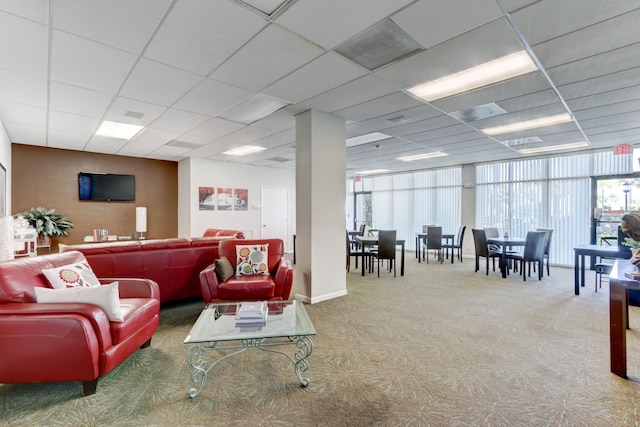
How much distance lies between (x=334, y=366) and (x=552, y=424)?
4.70 ft

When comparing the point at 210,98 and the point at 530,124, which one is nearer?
the point at 210,98

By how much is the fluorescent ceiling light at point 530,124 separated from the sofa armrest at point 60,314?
5840 mm

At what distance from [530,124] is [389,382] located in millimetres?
4755

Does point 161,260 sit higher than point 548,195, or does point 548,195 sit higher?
point 548,195

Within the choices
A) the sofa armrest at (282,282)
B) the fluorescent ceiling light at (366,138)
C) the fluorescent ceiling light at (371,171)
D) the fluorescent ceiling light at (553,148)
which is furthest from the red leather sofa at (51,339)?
the fluorescent ceiling light at (371,171)

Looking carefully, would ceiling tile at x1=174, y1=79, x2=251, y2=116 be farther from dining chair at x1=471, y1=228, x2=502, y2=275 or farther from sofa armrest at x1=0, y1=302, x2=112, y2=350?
dining chair at x1=471, y1=228, x2=502, y2=275

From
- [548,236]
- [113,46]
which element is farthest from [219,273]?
[548,236]

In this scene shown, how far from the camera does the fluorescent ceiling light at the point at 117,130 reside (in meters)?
5.05

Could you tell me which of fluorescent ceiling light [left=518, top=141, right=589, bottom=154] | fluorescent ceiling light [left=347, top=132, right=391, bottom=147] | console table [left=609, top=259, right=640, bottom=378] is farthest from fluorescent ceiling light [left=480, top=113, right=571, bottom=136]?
console table [left=609, top=259, right=640, bottom=378]

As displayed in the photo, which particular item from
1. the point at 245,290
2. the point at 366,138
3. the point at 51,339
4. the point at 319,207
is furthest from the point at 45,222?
the point at 366,138

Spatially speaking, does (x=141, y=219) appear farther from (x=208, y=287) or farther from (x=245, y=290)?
(x=245, y=290)

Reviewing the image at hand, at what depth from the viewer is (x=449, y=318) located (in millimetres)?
3645

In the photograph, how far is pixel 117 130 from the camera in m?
5.38

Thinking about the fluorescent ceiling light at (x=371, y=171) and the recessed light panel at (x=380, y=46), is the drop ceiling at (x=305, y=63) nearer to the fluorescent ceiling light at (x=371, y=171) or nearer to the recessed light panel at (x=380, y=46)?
the recessed light panel at (x=380, y=46)
